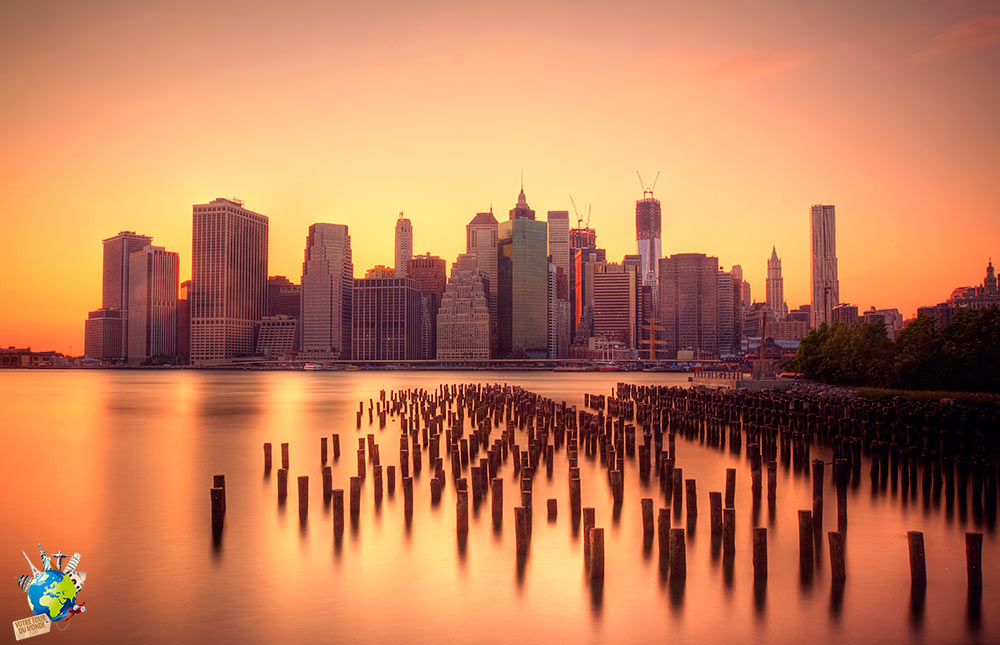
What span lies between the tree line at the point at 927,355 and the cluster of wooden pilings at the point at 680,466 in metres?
9.04

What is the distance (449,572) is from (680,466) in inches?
754

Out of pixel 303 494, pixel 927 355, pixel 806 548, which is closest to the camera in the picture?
pixel 806 548

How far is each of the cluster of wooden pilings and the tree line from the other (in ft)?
29.7

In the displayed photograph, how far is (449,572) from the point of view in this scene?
63.6 feet

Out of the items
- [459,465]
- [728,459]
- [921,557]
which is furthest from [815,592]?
[728,459]

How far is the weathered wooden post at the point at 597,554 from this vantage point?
1753 centimetres

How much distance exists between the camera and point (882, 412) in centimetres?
4356

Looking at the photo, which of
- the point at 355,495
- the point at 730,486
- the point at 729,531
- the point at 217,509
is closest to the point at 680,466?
the point at 730,486

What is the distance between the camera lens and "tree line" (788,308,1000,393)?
52.4 metres

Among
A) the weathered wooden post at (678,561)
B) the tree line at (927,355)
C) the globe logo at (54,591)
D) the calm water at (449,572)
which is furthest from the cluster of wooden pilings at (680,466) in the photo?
the tree line at (927,355)

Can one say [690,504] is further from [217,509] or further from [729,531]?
[217,509]

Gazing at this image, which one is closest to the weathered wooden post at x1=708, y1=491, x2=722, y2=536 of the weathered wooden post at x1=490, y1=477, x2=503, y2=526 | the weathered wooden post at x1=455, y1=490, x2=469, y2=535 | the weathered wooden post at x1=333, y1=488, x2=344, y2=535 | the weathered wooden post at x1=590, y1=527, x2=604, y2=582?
the weathered wooden post at x1=590, y1=527, x2=604, y2=582

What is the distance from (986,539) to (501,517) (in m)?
14.0

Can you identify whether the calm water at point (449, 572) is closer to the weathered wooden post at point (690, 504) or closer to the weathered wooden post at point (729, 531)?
the weathered wooden post at point (690, 504)
